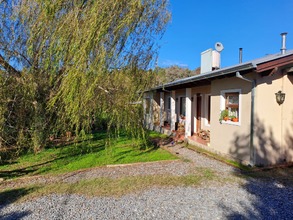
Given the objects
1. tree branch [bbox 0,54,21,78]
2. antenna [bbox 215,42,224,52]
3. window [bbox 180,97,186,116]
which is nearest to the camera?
tree branch [bbox 0,54,21,78]

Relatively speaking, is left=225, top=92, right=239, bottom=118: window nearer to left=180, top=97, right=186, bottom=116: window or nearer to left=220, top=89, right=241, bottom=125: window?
left=220, top=89, right=241, bottom=125: window

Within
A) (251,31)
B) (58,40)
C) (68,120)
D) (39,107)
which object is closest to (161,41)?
(58,40)

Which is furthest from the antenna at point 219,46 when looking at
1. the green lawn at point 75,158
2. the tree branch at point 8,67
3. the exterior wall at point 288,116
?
the tree branch at point 8,67

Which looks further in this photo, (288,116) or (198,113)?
(198,113)

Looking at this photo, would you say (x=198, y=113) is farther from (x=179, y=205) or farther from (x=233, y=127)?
(x=179, y=205)

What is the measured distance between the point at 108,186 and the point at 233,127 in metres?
4.97

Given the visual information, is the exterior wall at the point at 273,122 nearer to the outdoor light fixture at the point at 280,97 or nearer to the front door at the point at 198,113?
the outdoor light fixture at the point at 280,97

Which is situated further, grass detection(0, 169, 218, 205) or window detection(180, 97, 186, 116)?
window detection(180, 97, 186, 116)

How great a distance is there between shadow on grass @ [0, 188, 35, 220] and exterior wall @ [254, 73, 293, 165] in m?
6.45

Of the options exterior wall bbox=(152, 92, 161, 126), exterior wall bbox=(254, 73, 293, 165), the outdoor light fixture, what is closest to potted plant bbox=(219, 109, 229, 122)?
exterior wall bbox=(254, 73, 293, 165)

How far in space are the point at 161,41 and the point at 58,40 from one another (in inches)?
124

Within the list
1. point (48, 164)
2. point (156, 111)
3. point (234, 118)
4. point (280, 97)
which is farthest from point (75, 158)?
point (156, 111)

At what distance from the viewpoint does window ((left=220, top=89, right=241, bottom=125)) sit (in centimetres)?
803

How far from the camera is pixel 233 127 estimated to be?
26.4 feet
